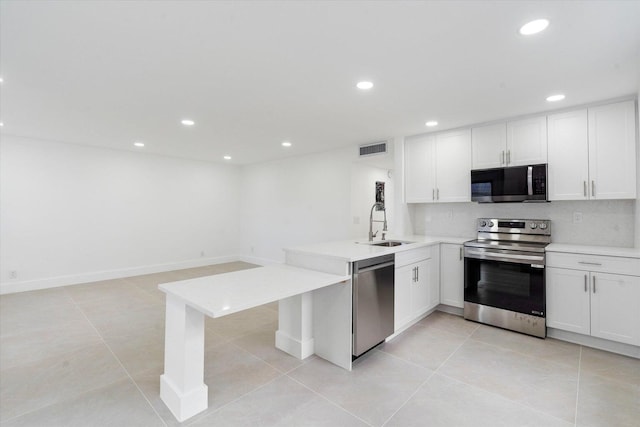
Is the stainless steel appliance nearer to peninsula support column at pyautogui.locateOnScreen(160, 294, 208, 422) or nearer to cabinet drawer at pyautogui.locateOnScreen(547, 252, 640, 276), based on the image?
cabinet drawer at pyautogui.locateOnScreen(547, 252, 640, 276)

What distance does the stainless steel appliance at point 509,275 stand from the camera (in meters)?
3.04

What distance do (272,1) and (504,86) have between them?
85.0 inches

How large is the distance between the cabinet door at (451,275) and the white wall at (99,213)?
5.19 metres

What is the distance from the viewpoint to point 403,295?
3133 millimetres

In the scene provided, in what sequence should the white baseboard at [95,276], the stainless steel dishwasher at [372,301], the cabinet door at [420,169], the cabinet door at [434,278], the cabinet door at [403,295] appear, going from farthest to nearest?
the white baseboard at [95,276] → the cabinet door at [420,169] → the cabinet door at [434,278] → the cabinet door at [403,295] → the stainless steel dishwasher at [372,301]

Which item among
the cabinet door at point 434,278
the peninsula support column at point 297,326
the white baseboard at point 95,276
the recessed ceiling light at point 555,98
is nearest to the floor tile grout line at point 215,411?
the peninsula support column at point 297,326

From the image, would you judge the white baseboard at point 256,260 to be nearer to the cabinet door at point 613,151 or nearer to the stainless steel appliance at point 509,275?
the stainless steel appliance at point 509,275

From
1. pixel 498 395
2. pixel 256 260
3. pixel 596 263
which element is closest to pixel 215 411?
pixel 498 395

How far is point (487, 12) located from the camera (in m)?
1.65

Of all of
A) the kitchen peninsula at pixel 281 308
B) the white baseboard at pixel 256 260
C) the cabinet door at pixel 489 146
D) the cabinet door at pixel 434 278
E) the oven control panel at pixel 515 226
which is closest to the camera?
the kitchen peninsula at pixel 281 308

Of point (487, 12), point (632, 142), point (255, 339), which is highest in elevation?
point (487, 12)

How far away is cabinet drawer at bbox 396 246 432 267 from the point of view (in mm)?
3043

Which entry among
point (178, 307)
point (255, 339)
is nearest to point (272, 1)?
point (178, 307)

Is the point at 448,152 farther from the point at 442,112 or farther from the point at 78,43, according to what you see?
the point at 78,43
